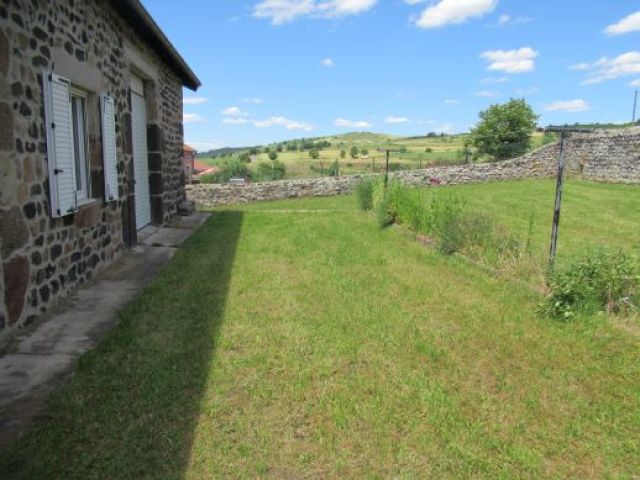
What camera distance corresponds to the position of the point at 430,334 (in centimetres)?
402

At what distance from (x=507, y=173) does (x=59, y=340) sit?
64.4 ft

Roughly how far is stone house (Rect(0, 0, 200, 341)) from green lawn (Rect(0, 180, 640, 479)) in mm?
842

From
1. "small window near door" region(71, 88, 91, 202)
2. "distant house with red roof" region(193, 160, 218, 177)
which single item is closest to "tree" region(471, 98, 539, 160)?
"distant house with red roof" region(193, 160, 218, 177)

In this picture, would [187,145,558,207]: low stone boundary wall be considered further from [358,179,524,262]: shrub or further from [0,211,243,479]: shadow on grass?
[0,211,243,479]: shadow on grass

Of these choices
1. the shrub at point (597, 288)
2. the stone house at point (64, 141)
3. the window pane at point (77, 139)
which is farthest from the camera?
the window pane at point (77, 139)

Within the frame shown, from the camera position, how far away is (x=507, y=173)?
66.3 feet

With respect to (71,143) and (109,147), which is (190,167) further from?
(71,143)

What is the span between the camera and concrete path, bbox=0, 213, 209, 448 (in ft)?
8.96

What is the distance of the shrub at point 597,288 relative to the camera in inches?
166

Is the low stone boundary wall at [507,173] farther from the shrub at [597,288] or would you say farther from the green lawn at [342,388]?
the shrub at [597,288]

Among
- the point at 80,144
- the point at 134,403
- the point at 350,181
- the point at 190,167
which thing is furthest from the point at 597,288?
the point at 190,167

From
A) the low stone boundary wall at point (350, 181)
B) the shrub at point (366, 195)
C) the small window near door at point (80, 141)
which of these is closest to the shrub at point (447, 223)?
the shrub at point (366, 195)

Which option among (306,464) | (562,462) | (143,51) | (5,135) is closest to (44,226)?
(5,135)

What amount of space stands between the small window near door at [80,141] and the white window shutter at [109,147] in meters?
0.26
